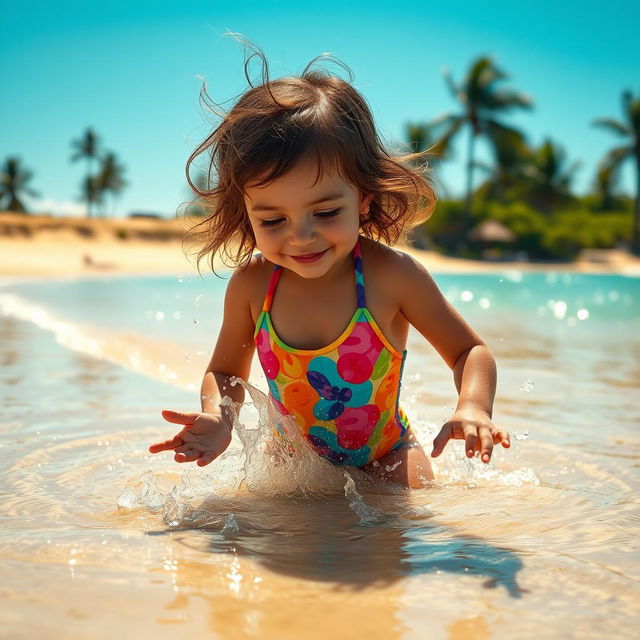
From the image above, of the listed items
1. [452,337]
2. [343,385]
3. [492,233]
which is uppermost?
[492,233]

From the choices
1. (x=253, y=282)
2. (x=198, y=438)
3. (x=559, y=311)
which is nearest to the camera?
(x=198, y=438)

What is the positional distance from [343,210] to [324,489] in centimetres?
95

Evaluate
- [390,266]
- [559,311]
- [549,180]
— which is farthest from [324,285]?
[549,180]

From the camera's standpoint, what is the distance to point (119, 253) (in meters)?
42.1

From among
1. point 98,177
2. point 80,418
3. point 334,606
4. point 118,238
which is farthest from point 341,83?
point 98,177

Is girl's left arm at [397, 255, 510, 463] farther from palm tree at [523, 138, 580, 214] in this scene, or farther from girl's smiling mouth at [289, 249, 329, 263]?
palm tree at [523, 138, 580, 214]

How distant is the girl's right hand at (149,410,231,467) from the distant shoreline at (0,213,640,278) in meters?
28.1

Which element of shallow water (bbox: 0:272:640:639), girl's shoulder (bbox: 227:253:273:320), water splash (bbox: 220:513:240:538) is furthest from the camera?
girl's shoulder (bbox: 227:253:273:320)

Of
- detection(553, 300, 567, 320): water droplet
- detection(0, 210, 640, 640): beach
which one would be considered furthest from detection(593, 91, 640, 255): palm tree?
detection(0, 210, 640, 640): beach

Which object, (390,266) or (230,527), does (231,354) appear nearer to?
(390,266)

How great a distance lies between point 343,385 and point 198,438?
59cm

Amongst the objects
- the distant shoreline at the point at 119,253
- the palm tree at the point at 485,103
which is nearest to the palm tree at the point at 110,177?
the distant shoreline at the point at 119,253

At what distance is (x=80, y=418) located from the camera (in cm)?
385

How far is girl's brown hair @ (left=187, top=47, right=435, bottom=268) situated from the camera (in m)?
2.40
